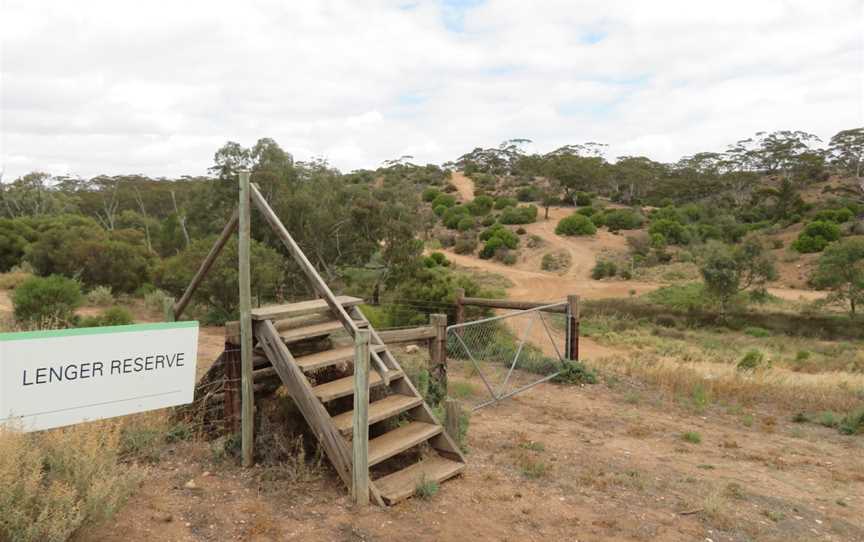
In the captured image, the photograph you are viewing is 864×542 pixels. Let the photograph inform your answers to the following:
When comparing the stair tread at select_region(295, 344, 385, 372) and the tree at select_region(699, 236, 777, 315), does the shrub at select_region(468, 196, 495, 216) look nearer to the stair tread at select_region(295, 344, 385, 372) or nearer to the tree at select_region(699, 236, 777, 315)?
the tree at select_region(699, 236, 777, 315)

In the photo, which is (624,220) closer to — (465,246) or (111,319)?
(465,246)

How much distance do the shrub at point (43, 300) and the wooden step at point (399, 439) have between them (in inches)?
440

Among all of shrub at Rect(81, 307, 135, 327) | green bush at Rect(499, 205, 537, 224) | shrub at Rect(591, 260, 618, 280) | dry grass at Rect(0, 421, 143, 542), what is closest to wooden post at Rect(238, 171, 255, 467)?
dry grass at Rect(0, 421, 143, 542)

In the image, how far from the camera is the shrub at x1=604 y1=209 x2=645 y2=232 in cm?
5075

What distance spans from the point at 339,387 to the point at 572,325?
6.27m

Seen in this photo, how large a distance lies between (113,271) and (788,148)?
209ft

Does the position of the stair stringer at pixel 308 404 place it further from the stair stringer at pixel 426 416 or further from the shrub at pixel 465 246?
the shrub at pixel 465 246

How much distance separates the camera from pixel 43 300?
14.3m

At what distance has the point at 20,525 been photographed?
3414 millimetres

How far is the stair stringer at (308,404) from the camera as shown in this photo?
4836 mm

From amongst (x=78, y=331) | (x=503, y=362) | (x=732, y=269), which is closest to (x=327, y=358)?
(x=78, y=331)

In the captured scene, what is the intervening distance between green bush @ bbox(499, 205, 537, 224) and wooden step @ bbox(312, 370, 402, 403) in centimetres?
4869

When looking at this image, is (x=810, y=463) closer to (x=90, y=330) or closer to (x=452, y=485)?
(x=452, y=485)

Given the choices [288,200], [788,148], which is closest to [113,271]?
[288,200]
